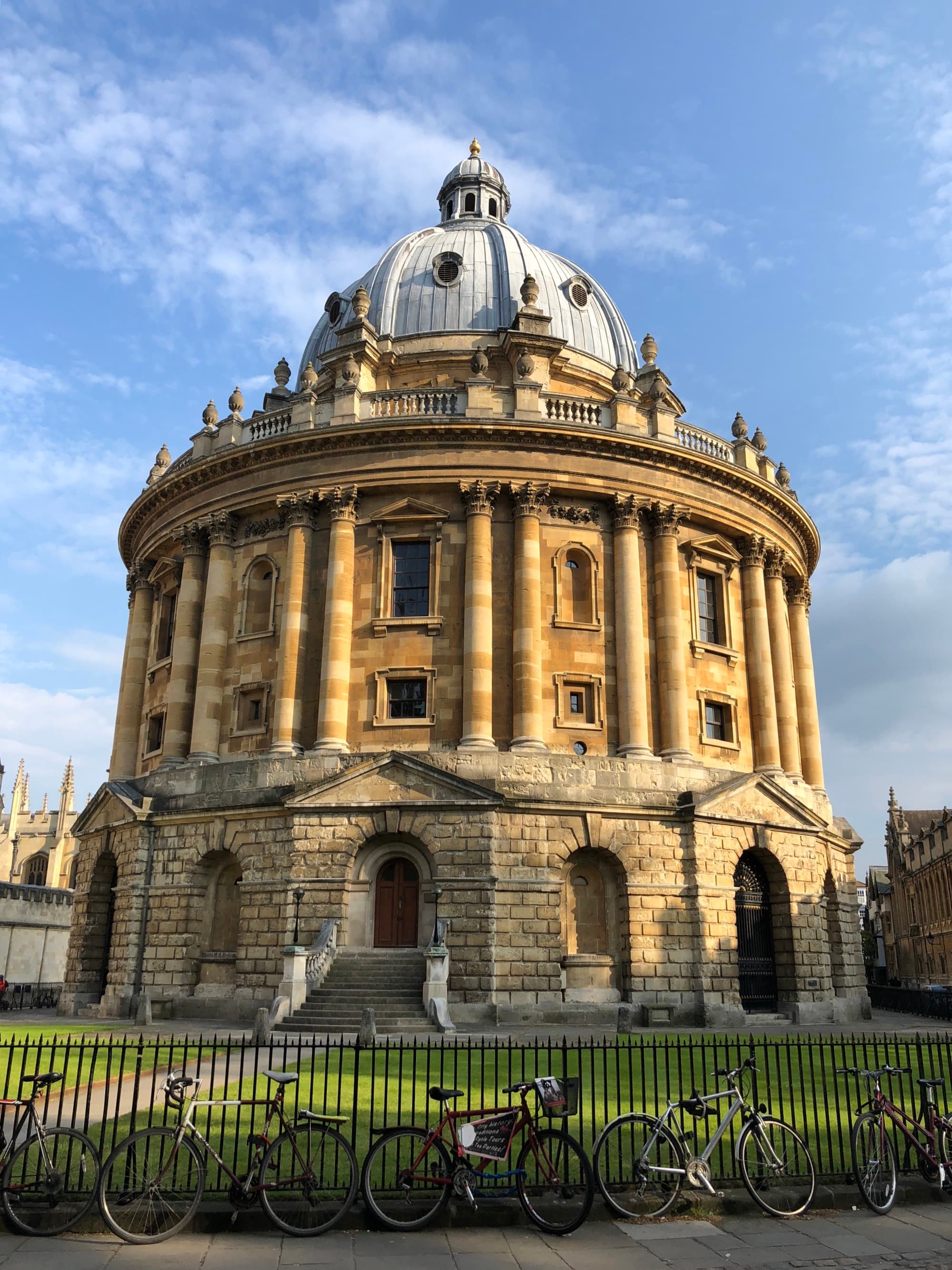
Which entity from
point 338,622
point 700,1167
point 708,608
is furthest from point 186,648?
point 700,1167

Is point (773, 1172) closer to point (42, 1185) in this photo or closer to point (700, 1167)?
point (700, 1167)

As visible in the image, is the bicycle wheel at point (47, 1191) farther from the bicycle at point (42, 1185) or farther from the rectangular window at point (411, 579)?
the rectangular window at point (411, 579)

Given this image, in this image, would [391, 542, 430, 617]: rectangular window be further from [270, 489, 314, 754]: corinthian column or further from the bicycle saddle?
the bicycle saddle

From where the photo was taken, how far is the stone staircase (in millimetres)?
23656

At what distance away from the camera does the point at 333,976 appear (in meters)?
26.5

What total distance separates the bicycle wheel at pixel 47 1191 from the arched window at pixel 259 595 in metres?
25.5

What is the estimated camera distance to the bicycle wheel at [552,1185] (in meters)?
9.32

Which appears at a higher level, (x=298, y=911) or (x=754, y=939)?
(x=298, y=911)

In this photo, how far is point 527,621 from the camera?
31438 mm

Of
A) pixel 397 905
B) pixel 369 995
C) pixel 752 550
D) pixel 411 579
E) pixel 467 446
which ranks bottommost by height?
pixel 369 995

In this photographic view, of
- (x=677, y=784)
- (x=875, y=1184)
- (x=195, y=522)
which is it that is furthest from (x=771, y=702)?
(x=875, y=1184)

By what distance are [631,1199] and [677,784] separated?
70.8ft

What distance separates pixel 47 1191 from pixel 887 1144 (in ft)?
26.5

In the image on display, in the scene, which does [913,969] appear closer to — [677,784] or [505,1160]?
[677,784]
